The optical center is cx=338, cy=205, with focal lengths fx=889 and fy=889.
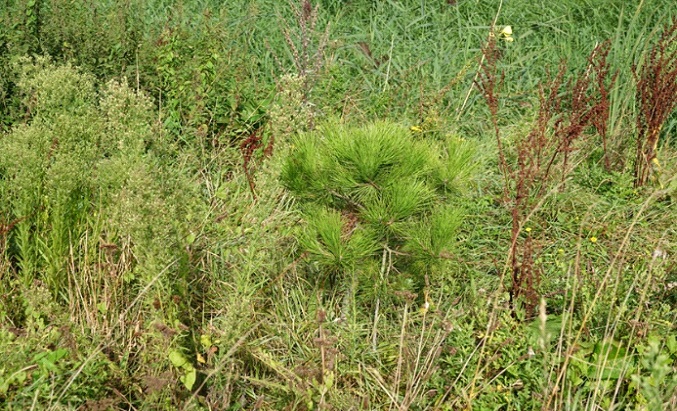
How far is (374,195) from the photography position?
10.2ft

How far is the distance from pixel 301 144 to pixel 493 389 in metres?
1.10

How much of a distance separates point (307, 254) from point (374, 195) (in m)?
0.44

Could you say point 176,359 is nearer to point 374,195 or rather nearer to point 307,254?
point 307,254

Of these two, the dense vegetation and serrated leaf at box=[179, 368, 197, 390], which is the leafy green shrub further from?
serrated leaf at box=[179, 368, 197, 390]

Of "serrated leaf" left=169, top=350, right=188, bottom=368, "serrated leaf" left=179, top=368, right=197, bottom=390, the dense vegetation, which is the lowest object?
"serrated leaf" left=179, top=368, right=197, bottom=390

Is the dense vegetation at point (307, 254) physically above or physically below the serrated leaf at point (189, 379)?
above

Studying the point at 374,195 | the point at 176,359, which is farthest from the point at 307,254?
the point at 176,359

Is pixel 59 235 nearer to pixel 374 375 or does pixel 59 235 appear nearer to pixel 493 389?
pixel 374 375

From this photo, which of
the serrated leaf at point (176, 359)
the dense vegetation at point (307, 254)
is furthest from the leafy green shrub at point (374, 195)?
the serrated leaf at point (176, 359)

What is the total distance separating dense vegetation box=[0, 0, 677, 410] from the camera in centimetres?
302

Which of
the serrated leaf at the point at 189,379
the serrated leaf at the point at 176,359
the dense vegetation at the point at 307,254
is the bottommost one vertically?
the serrated leaf at the point at 189,379

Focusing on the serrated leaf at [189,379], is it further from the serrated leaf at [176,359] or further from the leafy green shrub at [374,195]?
the leafy green shrub at [374,195]

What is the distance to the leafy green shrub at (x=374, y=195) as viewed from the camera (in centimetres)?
305

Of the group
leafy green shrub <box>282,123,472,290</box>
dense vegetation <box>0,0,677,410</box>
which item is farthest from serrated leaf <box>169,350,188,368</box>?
leafy green shrub <box>282,123,472,290</box>
